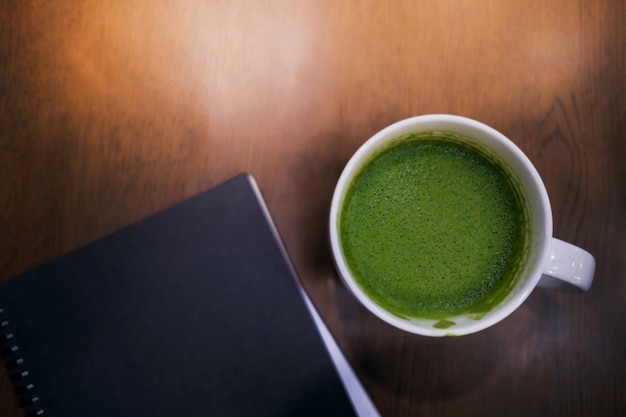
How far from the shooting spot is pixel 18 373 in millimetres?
575

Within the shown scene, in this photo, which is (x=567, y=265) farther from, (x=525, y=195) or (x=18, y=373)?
(x=18, y=373)

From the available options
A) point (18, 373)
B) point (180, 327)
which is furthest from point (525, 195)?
point (18, 373)

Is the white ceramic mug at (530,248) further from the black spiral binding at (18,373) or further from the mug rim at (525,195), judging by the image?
the black spiral binding at (18,373)

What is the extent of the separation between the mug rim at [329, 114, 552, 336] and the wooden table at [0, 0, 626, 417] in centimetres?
11

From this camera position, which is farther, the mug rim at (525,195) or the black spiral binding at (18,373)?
the black spiral binding at (18,373)

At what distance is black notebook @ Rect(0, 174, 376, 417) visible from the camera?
581 millimetres

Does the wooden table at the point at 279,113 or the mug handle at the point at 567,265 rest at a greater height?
the wooden table at the point at 279,113

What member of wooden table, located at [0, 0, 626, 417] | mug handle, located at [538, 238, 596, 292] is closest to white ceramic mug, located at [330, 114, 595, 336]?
mug handle, located at [538, 238, 596, 292]

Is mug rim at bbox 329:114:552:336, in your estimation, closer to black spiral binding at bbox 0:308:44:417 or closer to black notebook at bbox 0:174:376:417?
black notebook at bbox 0:174:376:417

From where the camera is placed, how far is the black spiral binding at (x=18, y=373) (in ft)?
1.88

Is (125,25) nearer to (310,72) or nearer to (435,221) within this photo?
(310,72)

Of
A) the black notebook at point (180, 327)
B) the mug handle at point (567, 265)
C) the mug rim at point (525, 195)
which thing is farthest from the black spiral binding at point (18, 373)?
the mug handle at point (567, 265)

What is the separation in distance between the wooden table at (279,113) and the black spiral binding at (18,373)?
93 millimetres

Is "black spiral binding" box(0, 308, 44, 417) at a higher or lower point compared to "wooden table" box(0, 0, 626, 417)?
lower
